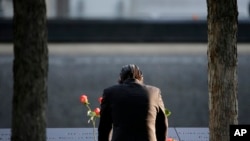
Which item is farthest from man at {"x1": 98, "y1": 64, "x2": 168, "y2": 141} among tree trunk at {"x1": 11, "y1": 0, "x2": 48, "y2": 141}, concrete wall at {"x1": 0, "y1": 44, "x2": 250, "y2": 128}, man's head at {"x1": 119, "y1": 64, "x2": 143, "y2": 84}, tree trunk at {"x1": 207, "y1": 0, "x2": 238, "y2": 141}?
concrete wall at {"x1": 0, "y1": 44, "x2": 250, "y2": 128}

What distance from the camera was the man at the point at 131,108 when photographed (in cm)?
413

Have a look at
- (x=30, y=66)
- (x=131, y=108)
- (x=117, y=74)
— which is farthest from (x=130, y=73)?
(x=117, y=74)

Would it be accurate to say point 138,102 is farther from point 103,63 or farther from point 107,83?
point 103,63

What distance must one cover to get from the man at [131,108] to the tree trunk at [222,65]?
0.74 meters

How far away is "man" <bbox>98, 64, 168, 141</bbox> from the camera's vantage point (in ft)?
13.6

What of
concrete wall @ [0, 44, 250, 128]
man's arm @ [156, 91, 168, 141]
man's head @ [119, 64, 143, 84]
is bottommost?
concrete wall @ [0, 44, 250, 128]

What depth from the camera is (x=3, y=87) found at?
1033 cm

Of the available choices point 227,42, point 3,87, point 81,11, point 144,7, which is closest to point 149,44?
point 144,7

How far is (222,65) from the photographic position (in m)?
4.72

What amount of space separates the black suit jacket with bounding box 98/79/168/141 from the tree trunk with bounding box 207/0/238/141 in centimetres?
74

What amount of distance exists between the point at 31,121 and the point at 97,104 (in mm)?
5657

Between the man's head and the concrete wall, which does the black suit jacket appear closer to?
the man's head

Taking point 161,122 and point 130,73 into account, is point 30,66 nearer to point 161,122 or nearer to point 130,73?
point 130,73

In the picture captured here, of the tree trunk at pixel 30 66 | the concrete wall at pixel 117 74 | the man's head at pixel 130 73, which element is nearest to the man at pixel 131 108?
the man's head at pixel 130 73
